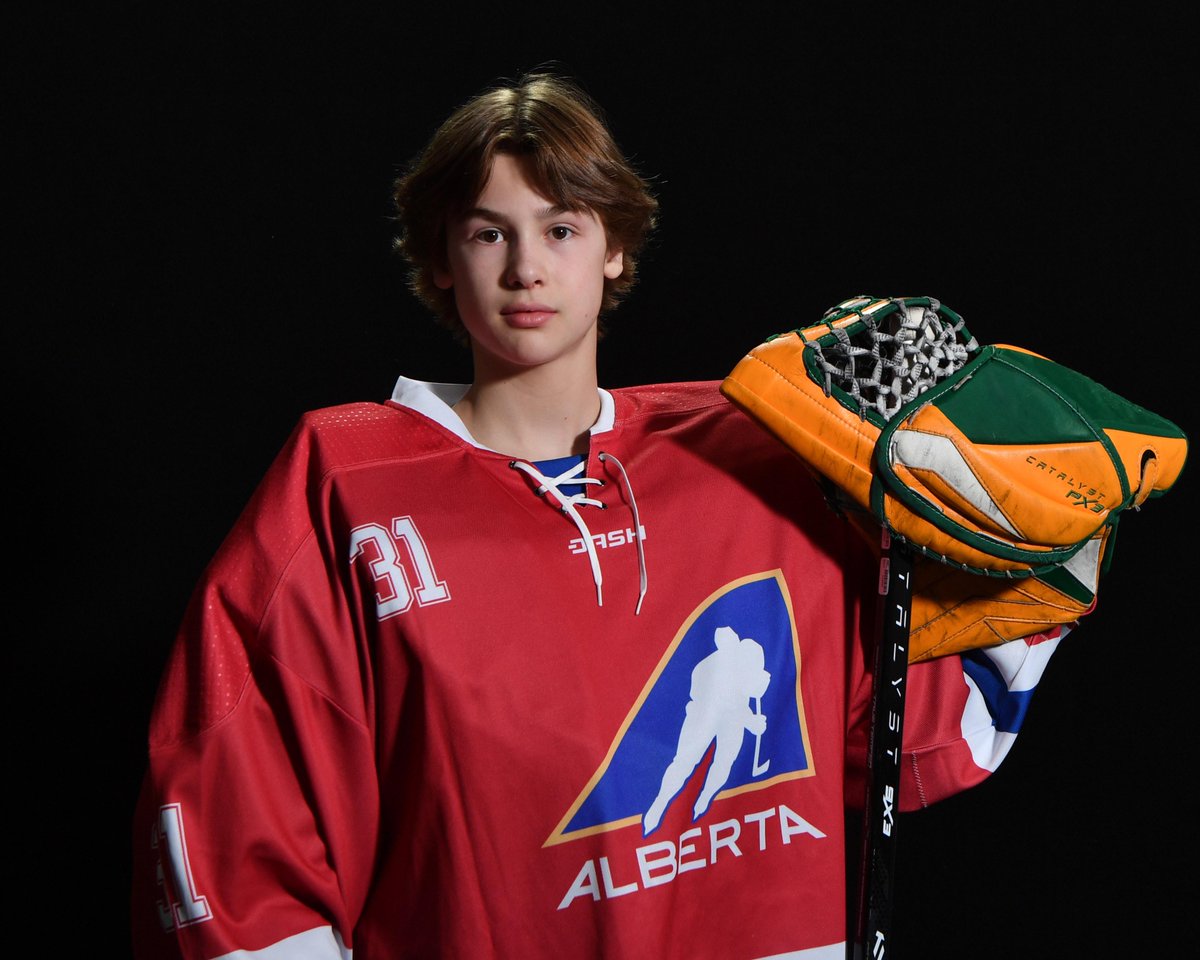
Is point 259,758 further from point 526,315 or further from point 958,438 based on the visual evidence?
point 958,438

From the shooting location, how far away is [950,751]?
1435 mm

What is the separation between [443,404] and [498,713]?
0.31 m

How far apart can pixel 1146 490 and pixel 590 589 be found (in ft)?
1.73

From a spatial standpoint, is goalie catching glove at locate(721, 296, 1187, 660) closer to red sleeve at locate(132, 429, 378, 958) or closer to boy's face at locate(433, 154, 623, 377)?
boy's face at locate(433, 154, 623, 377)

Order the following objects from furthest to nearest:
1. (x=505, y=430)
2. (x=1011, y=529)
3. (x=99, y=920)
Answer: (x=99, y=920) < (x=505, y=430) < (x=1011, y=529)

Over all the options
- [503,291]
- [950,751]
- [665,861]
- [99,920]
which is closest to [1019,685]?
[950,751]

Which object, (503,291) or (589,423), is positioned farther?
(589,423)

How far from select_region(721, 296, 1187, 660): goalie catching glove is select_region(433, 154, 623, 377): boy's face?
0.56ft

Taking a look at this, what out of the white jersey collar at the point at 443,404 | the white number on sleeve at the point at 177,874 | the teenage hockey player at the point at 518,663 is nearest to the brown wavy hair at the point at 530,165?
the teenage hockey player at the point at 518,663

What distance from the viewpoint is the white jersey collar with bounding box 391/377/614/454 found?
1352 millimetres

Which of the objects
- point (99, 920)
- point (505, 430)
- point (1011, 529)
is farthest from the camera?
point (99, 920)

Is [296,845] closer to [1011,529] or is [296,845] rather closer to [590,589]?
[590,589]

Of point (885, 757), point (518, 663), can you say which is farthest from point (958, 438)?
point (518, 663)

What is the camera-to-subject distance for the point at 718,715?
133cm
